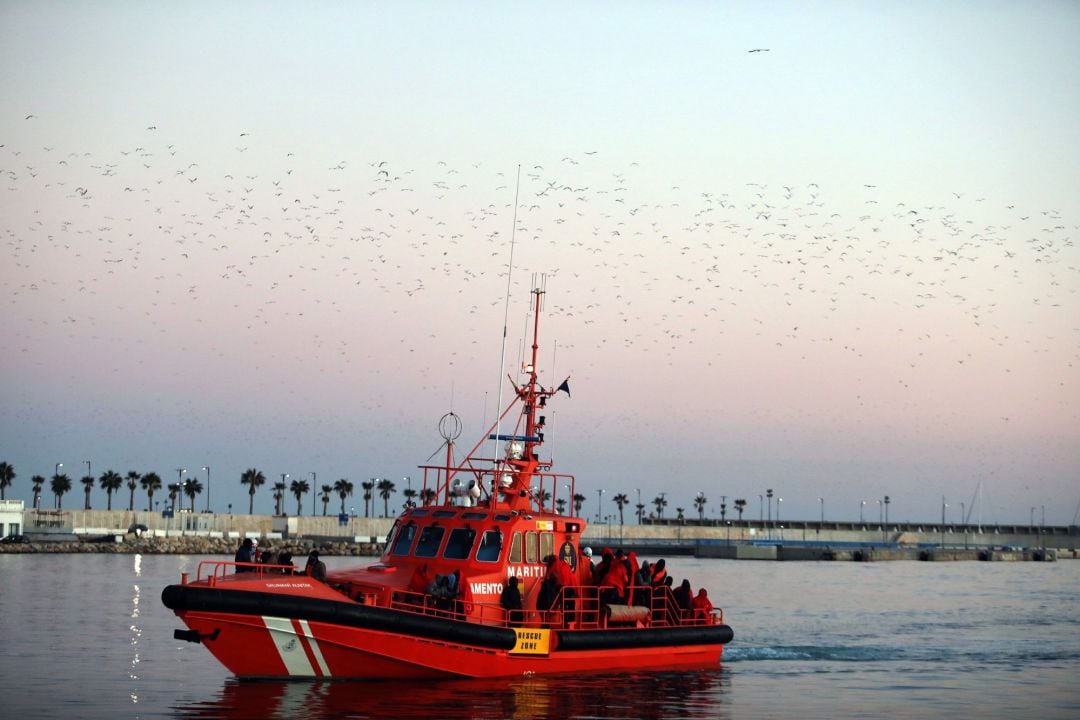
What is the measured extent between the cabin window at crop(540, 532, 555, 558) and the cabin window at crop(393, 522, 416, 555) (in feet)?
6.98

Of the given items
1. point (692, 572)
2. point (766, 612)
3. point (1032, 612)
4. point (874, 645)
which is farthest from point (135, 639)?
point (692, 572)

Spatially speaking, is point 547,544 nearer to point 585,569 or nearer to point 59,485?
point 585,569

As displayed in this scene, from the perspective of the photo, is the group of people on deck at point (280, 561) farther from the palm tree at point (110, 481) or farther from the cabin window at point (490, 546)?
the palm tree at point (110, 481)

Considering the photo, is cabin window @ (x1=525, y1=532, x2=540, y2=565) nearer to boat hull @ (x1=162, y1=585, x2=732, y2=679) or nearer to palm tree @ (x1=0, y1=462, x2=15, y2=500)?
boat hull @ (x1=162, y1=585, x2=732, y2=679)

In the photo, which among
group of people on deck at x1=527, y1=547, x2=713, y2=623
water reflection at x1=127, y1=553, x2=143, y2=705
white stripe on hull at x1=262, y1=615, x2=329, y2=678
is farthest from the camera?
group of people on deck at x1=527, y1=547, x2=713, y2=623

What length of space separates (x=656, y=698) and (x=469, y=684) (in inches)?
116

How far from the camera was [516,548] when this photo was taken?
2164 centimetres

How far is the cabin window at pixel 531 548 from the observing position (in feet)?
71.6

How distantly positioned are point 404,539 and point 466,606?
1932 millimetres

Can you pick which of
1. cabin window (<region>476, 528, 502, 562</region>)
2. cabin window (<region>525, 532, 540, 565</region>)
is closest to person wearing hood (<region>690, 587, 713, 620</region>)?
cabin window (<region>525, 532, 540, 565</region>)

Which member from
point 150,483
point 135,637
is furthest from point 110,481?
point 135,637

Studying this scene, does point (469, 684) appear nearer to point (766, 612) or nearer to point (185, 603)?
point (185, 603)

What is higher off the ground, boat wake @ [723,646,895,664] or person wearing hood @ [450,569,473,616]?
person wearing hood @ [450,569,473,616]

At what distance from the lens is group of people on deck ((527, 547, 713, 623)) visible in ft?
71.1
